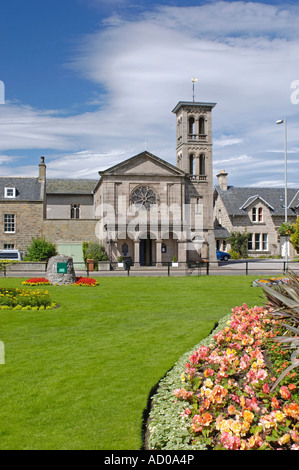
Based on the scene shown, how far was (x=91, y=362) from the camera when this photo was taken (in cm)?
984

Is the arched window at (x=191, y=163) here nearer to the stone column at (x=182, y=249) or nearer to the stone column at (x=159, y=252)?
the stone column at (x=182, y=249)

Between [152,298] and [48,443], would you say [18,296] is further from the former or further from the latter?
[48,443]

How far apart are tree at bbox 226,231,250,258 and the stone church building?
494 inches

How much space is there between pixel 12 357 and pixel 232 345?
5.00m

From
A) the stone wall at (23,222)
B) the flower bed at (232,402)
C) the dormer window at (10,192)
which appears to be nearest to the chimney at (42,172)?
the dormer window at (10,192)

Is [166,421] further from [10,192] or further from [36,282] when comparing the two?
[10,192]

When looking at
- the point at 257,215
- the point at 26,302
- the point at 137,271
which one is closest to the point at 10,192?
the point at 137,271

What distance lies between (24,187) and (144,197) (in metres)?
13.0

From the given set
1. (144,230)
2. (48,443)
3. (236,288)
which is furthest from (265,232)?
(48,443)

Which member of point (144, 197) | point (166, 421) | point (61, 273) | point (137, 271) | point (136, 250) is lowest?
point (166, 421)

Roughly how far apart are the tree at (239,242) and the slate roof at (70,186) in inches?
736

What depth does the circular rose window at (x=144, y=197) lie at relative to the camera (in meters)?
43.4

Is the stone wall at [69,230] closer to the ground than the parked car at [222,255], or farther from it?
farther from it
